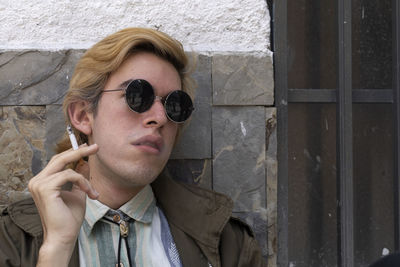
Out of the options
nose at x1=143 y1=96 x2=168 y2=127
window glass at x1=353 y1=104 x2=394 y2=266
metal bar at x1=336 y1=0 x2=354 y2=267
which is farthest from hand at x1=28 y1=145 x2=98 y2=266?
window glass at x1=353 y1=104 x2=394 y2=266

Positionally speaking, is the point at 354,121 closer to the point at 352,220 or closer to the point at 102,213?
the point at 352,220

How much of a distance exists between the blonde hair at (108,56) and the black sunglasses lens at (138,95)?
148mm

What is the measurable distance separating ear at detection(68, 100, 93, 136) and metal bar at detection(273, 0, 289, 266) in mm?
964

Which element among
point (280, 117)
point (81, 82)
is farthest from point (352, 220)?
point (81, 82)

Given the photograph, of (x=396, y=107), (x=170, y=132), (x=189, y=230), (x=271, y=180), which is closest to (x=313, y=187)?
(x=271, y=180)

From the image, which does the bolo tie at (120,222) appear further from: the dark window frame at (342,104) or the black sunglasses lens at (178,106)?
the dark window frame at (342,104)

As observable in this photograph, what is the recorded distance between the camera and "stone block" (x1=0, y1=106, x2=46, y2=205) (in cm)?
231

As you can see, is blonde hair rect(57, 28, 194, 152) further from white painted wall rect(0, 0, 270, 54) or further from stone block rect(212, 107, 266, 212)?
stone block rect(212, 107, 266, 212)

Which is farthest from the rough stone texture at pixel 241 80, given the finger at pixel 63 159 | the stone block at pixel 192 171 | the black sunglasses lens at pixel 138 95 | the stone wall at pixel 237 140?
the finger at pixel 63 159

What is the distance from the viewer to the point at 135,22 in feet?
7.95

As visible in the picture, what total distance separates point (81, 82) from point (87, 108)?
11cm

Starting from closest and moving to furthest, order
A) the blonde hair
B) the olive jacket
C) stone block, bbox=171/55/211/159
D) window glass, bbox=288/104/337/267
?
the olive jacket
the blonde hair
stone block, bbox=171/55/211/159
window glass, bbox=288/104/337/267

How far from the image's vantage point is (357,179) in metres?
2.71

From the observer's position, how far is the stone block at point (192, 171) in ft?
8.05
